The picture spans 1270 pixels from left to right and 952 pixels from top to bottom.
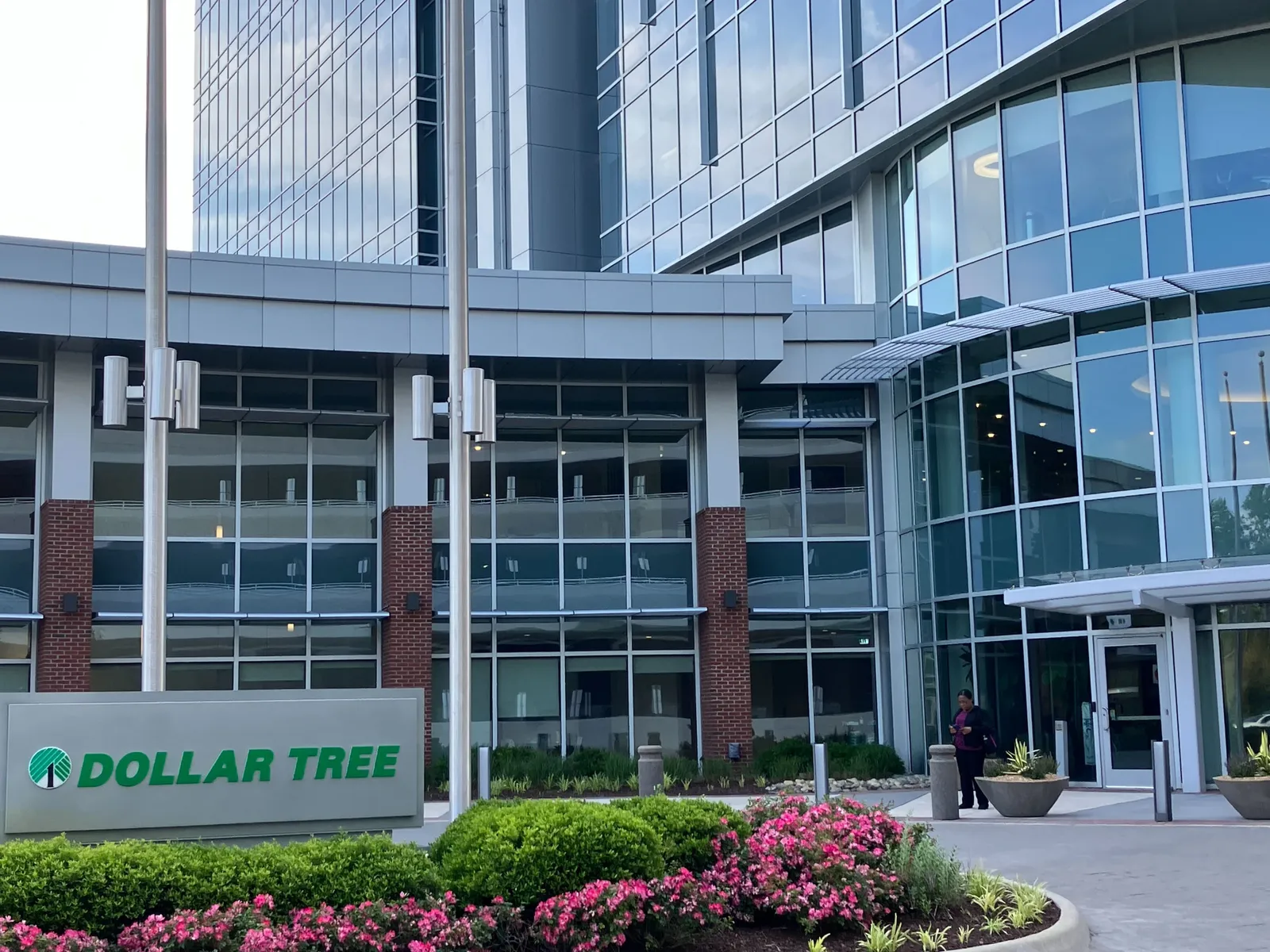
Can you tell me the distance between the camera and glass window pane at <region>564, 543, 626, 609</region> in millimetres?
26500

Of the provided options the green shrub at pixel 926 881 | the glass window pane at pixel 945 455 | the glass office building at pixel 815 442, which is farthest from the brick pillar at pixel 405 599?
the green shrub at pixel 926 881

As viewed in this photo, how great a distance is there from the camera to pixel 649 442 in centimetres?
2716

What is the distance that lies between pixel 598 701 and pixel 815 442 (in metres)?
6.25

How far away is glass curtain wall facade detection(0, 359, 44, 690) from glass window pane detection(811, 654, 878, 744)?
526 inches

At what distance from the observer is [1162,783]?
17.2 metres

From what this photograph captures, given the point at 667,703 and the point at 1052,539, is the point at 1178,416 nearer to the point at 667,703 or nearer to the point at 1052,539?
the point at 1052,539

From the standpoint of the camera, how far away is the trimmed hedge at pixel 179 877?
842cm

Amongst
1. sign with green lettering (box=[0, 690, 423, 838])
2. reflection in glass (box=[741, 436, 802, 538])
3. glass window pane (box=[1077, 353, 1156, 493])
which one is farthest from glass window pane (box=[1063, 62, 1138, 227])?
sign with green lettering (box=[0, 690, 423, 838])

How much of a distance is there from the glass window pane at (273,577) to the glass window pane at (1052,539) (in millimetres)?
11997

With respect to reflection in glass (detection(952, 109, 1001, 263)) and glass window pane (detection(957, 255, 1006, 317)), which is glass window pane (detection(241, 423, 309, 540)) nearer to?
glass window pane (detection(957, 255, 1006, 317))

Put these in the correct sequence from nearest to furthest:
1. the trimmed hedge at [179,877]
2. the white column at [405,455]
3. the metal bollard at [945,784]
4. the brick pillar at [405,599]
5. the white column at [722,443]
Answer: the trimmed hedge at [179,877], the metal bollard at [945,784], the brick pillar at [405,599], the white column at [405,455], the white column at [722,443]

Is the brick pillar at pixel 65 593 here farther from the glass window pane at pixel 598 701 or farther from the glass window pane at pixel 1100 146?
the glass window pane at pixel 1100 146

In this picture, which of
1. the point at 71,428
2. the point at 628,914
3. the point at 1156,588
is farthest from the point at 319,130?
the point at 628,914

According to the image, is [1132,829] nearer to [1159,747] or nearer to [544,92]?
[1159,747]
